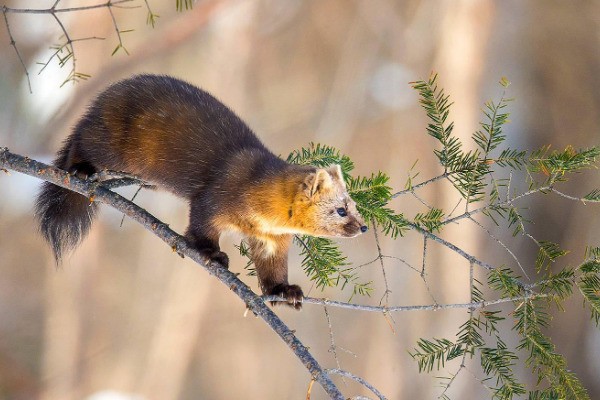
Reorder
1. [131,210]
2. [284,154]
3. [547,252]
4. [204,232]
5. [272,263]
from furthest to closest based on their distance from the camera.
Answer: [284,154]
[272,263]
[204,232]
[131,210]
[547,252]

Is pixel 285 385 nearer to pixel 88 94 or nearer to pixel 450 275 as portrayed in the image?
pixel 450 275

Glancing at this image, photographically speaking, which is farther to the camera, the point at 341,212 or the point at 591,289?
the point at 341,212

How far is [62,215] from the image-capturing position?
1.93 m

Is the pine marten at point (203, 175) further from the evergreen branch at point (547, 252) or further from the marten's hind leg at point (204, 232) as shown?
the evergreen branch at point (547, 252)

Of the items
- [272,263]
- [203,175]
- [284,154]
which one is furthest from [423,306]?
[284,154]

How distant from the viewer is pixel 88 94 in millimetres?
4320

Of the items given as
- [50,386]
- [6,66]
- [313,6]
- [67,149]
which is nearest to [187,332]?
[50,386]

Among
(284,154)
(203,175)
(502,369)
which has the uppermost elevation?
(284,154)

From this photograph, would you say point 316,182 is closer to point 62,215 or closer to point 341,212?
point 341,212

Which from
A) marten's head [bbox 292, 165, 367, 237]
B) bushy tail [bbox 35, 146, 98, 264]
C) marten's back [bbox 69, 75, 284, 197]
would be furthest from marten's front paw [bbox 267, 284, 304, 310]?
bushy tail [bbox 35, 146, 98, 264]

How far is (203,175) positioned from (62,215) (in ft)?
1.59

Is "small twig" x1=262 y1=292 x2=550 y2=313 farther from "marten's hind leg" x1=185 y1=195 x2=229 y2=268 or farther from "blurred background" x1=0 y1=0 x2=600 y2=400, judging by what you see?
"blurred background" x1=0 y1=0 x2=600 y2=400

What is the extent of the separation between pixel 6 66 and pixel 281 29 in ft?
6.50

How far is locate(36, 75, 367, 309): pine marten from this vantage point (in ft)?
5.20
